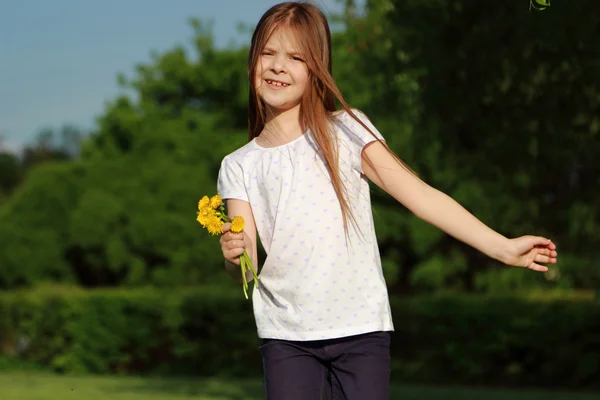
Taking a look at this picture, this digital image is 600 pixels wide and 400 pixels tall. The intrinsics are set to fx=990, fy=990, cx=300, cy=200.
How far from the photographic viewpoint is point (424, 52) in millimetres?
8141

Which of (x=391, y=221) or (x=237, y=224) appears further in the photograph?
(x=391, y=221)

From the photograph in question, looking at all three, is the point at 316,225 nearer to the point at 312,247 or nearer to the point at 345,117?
the point at 312,247

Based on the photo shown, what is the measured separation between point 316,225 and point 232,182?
15.5 inches

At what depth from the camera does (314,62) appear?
11.6ft

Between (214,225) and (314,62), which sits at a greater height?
(314,62)

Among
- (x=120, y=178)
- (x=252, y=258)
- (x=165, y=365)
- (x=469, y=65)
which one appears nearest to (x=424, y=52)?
(x=469, y=65)

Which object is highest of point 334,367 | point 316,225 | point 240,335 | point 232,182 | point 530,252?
point 232,182

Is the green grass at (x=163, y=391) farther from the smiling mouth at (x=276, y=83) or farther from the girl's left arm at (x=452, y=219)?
the girl's left arm at (x=452, y=219)

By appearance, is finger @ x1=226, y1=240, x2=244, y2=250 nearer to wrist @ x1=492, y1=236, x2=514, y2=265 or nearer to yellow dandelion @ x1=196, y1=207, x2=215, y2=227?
yellow dandelion @ x1=196, y1=207, x2=215, y2=227

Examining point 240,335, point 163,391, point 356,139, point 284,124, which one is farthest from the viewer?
point 240,335

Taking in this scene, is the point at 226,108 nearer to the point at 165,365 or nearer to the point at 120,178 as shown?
the point at 120,178

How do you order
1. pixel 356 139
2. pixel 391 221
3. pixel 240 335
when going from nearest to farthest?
pixel 356 139 < pixel 240 335 < pixel 391 221

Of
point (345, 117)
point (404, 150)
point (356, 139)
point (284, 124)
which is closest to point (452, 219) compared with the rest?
point (356, 139)

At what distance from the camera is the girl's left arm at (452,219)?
335 cm
